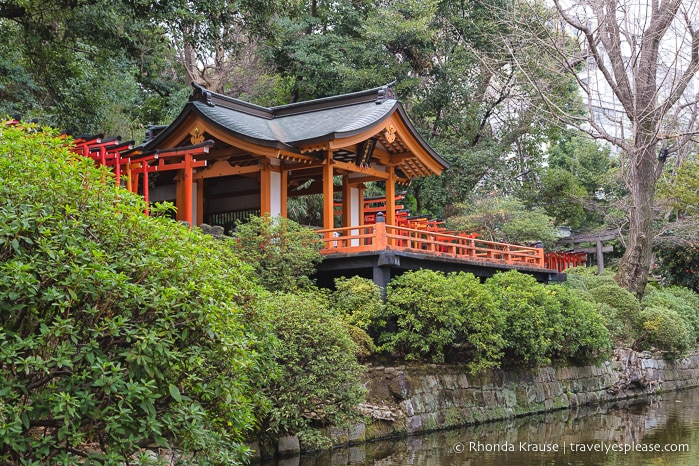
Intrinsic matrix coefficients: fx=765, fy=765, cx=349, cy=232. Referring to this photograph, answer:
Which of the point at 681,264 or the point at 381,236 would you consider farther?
the point at 681,264

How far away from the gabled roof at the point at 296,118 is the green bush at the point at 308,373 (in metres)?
4.97

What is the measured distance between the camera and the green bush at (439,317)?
39.7 ft

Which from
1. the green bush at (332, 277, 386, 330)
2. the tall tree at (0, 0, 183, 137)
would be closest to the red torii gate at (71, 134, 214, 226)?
the tall tree at (0, 0, 183, 137)

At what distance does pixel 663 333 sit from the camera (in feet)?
57.8

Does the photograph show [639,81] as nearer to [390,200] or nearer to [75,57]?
[390,200]

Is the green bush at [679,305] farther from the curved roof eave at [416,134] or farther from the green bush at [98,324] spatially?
the green bush at [98,324]

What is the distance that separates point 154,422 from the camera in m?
5.15

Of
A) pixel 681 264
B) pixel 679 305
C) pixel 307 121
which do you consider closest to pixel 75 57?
pixel 307 121

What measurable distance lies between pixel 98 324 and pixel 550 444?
7.60 m

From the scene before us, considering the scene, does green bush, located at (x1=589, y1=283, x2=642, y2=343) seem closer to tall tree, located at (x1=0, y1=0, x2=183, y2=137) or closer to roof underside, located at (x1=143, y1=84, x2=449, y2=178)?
A: roof underside, located at (x1=143, y1=84, x2=449, y2=178)

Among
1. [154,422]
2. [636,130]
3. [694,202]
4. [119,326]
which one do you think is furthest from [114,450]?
[694,202]

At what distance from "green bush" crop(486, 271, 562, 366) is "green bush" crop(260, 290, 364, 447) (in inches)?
152

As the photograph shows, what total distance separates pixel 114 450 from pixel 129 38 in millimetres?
10494

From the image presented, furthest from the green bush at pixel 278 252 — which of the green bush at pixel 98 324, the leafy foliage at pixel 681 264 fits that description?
the leafy foliage at pixel 681 264
